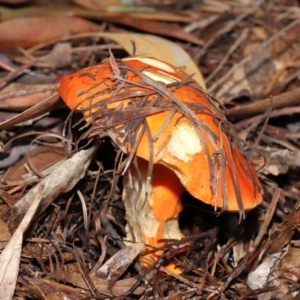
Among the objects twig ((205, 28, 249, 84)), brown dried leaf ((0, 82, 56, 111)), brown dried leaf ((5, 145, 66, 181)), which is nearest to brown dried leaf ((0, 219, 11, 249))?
brown dried leaf ((5, 145, 66, 181))

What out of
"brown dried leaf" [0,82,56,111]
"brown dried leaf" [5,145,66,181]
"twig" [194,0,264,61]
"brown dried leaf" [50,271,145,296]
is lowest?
"brown dried leaf" [50,271,145,296]

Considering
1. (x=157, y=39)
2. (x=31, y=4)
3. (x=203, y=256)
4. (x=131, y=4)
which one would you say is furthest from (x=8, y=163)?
(x=131, y=4)

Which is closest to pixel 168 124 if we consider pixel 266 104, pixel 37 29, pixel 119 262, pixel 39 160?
pixel 119 262

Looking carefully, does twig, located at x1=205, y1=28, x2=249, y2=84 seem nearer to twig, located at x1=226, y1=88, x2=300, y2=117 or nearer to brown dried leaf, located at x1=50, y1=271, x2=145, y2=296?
twig, located at x1=226, y1=88, x2=300, y2=117

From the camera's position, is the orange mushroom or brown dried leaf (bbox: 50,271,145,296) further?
brown dried leaf (bbox: 50,271,145,296)

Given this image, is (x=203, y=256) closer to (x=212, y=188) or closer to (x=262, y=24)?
(x=212, y=188)

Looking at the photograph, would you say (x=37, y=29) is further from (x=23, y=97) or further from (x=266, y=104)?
(x=266, y=104)
